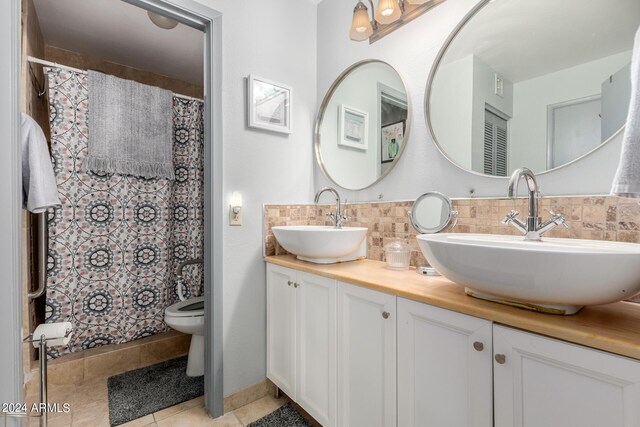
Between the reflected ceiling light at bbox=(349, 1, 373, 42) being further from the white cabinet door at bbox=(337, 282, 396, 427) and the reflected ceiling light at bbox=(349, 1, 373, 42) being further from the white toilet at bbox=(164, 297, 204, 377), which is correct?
the white toilet at bbox=(164, 297, 204, 377)

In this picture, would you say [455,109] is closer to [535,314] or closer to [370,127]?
[370,127]

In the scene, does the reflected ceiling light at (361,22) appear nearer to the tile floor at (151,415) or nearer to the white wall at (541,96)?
the white wall at (541,96)

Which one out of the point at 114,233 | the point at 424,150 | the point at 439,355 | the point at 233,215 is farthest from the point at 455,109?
the point at 114,233

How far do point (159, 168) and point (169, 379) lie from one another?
1.37 metres

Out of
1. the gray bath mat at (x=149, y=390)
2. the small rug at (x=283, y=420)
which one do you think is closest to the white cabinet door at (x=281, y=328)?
the small rug at (x=283, y=420)

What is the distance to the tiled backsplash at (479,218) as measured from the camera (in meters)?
0.89

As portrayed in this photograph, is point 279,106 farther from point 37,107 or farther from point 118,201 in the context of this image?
point 37,107

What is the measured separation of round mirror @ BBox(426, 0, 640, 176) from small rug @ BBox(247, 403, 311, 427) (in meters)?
1.41

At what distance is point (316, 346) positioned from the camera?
4.26 feet

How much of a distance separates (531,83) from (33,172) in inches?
84.1

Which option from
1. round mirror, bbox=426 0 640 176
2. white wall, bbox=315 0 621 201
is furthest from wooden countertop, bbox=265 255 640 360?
round mirror, bbox=426 0 640 176

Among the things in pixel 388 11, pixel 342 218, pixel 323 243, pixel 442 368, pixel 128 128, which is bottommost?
pixel 442 368

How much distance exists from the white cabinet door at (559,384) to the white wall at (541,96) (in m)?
0.67

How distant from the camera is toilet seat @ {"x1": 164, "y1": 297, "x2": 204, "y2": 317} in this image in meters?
1.83
